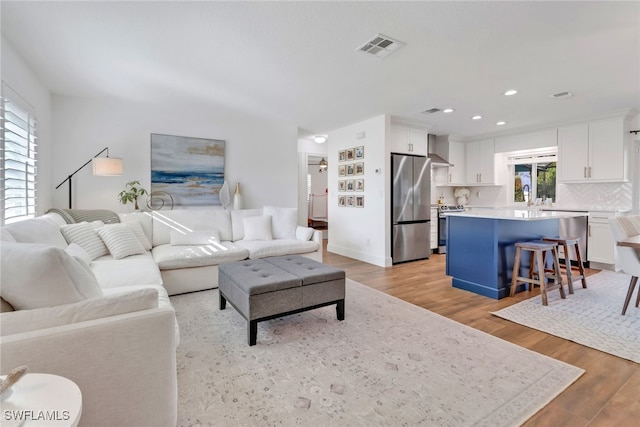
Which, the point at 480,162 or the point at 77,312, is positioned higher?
the point at 480,162

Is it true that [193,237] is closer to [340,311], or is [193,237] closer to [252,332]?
[252,332]

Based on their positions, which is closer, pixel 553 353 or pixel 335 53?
pixel 553 353

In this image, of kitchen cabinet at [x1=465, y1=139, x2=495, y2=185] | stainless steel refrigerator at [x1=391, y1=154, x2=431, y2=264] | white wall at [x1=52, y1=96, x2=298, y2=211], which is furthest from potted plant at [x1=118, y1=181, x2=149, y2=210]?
kitchen cabinet at [x1=465, y1=139, x2=495, y2=185]

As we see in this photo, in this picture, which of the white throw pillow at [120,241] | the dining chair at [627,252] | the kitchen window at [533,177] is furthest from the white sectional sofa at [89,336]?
the kitchen window at [533,177]

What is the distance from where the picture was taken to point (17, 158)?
2789 millimetres

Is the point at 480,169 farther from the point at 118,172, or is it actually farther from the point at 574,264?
the point at 118,172

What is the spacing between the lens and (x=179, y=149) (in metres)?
4.68

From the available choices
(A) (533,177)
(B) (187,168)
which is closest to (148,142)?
(B) (187,168)

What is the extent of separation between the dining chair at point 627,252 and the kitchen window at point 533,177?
3008 mm

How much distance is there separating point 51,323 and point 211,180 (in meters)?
4.01

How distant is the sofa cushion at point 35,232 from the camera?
1.84 meters

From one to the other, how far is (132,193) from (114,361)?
150 inches

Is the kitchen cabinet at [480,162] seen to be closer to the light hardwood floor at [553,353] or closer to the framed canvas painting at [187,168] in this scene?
the light hardwood floor at [553,353]

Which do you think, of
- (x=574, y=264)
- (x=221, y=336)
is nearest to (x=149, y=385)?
(x=221, y=336)
